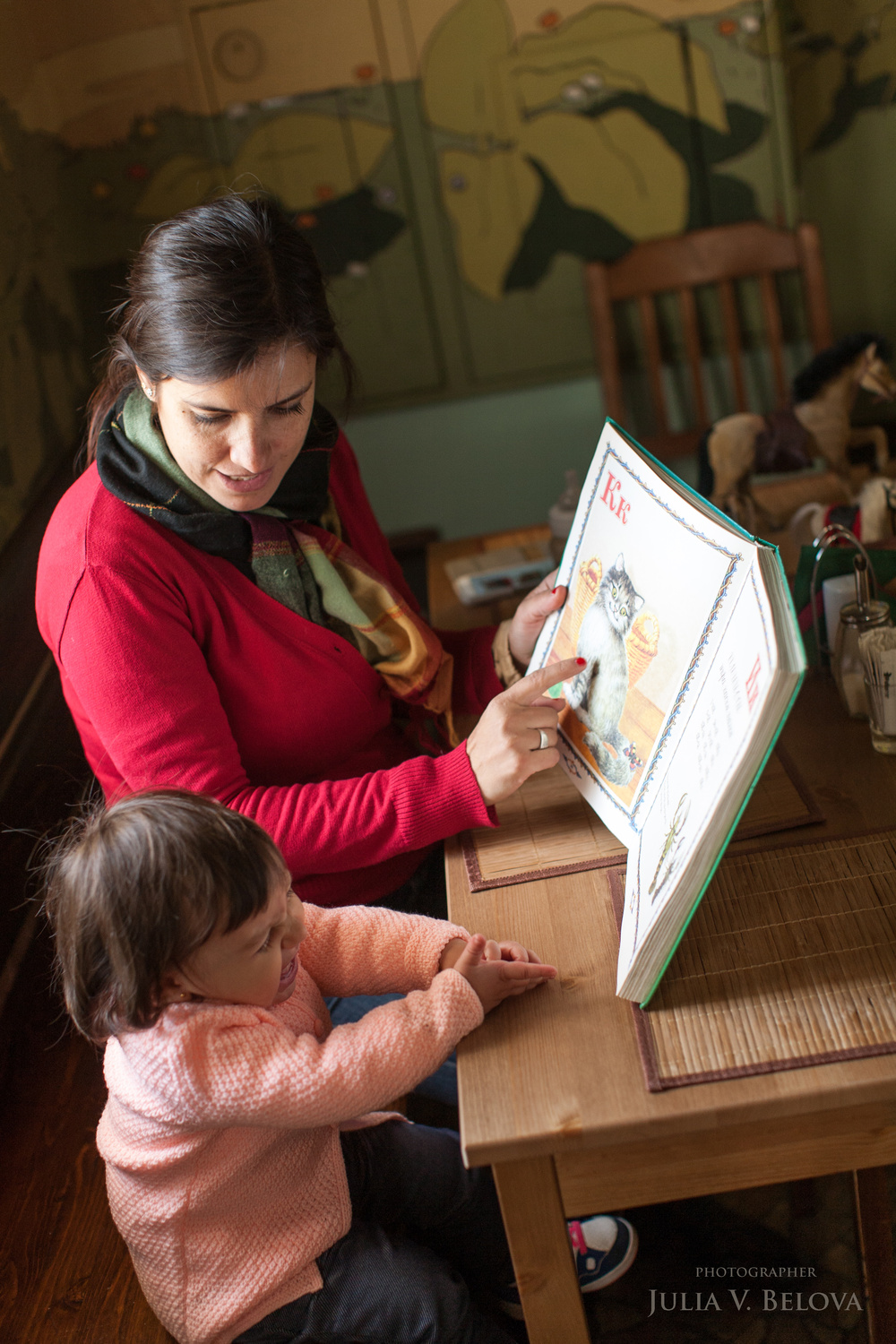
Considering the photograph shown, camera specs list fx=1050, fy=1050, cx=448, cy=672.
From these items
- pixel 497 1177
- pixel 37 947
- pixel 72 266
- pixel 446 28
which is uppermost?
pixel 446 28

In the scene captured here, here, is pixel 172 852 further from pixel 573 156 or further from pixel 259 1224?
pixel 573 156

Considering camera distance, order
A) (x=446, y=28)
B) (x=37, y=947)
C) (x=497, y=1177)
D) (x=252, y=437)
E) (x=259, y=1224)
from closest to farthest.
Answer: (x=497, y=1177) < (x=259, y=1224) < (x=252, y=437) < (x=37, y=947) < (x=446, y=28)

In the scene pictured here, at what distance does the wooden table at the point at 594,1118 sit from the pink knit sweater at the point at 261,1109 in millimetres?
66

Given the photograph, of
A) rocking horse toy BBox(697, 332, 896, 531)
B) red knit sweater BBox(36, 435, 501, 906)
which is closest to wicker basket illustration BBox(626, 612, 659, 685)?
red knit sweater BBox(36, 435, 501, 906)

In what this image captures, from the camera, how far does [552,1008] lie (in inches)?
33.1

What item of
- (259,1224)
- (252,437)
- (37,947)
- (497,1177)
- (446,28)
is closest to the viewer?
(497,1177)

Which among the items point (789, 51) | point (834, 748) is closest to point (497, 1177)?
point (834, 748)

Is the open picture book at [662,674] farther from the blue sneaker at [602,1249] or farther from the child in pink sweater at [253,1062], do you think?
the blue sneaker at [602,1249]

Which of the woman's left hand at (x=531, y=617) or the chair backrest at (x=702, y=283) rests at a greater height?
the chair backrest at (x=702, y=283)

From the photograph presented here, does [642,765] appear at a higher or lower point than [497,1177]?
higher

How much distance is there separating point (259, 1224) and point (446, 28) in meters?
2.76

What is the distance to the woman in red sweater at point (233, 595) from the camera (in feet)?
3.41

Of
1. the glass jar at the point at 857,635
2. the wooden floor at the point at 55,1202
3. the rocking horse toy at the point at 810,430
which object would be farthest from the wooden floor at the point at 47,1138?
the rocking horse toy at the point at 810,430

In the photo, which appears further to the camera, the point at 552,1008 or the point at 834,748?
the point at 834,748
